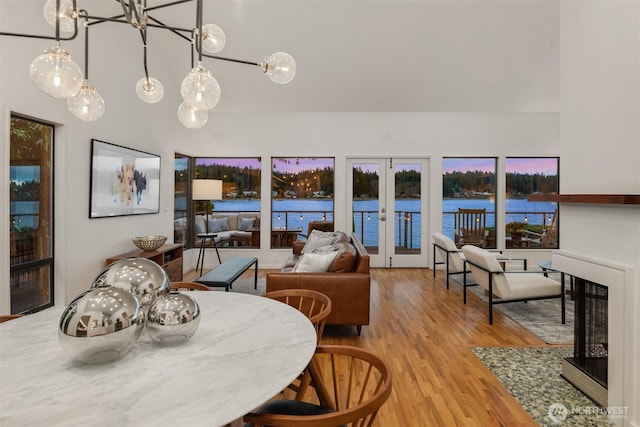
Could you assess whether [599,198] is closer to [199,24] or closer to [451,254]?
[199,24]

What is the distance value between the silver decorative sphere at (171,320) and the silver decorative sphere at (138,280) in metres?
0.15

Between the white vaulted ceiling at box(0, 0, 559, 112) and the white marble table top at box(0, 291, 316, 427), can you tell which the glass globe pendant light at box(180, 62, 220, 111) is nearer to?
the white marble table top at box(0, 291, 316, 427)

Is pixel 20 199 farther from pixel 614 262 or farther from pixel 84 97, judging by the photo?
pixel 614 262

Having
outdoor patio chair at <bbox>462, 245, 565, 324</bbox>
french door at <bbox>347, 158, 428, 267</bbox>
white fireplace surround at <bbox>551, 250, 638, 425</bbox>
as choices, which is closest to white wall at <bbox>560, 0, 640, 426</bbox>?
white fireplace surround at <bbox>551, 250, 638, 425</bbox>

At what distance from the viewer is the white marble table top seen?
2.88 feet

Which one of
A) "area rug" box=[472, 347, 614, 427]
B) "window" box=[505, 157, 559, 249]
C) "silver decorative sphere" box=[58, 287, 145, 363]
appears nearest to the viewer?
"silver decorative sphere" box=[58, 287, 145, 363]

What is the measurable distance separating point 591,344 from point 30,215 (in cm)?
450

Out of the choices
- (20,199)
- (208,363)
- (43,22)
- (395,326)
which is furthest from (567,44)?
(20,199)

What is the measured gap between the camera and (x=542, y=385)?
93.8 inches

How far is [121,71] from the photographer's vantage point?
12.9 ft

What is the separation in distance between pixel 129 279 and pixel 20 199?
7.14 feet

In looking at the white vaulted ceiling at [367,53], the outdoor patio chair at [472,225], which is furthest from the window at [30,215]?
the outdoor patio chair at [472,225]

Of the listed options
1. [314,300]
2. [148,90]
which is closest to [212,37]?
[148,90]

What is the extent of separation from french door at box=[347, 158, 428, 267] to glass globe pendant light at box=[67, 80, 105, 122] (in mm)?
4764
